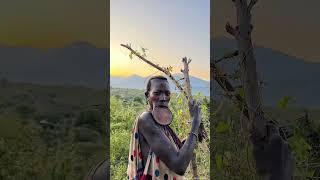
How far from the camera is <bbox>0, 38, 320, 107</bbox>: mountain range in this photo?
2365 mm

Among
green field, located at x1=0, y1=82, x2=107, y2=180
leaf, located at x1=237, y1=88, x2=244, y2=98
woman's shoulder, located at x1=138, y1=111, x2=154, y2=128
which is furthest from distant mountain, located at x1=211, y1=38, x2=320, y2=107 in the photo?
leaf, located at x1=237, y1=88, x2=244, y2=98

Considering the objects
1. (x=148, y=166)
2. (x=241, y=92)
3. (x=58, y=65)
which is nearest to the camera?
(x=241, y=92)

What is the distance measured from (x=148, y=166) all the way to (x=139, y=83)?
0.80m

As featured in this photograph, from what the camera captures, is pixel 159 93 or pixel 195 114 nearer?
pixel 159 93

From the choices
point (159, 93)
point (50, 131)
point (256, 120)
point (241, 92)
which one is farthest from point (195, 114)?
point (256, 120)

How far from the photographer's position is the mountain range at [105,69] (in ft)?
7.76

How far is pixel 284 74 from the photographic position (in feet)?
8.32

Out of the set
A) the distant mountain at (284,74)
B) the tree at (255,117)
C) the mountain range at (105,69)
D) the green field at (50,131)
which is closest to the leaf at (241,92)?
the tree at (255,117)

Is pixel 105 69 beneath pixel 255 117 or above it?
above

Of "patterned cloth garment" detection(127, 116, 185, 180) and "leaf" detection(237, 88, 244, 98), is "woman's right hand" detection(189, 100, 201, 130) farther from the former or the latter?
"leaf" detection(237, 88, 244, 98)

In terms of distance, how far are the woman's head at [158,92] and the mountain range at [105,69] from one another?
11.3 inches

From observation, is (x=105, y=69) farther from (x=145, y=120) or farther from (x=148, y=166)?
(x=148, y=166)

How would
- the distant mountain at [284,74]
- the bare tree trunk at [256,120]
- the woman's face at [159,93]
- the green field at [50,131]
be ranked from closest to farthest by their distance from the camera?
the bare tree trunk at [256,120]
the green field at [50,131]
the woman's face at [159,93]
the distant mountain at [284,74]

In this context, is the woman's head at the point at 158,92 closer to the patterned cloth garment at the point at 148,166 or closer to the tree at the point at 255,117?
the patterned cloth garment at the point at 148,166
